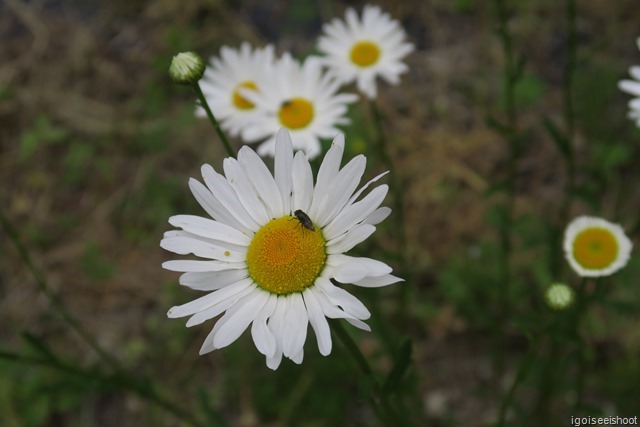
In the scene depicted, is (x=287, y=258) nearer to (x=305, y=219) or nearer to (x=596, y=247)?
(x=305, y=219)

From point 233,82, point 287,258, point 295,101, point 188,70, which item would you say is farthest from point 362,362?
point 233,82

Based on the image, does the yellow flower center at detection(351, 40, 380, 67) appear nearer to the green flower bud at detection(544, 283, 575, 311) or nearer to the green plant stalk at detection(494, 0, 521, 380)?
the green plant stalk at detection(494, 0, 521, 380)

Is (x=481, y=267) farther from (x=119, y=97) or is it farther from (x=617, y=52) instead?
(x=119, y=97)

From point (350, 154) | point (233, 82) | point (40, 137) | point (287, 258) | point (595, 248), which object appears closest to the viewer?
point (287, 258)

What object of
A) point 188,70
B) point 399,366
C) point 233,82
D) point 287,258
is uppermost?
point 233,82

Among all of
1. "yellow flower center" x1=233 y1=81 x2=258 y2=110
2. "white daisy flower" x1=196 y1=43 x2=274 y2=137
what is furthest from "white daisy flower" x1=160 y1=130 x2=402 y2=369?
"yellow flower center" x1=233 y1=81 x2=258 y2=110

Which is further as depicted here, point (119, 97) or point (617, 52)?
point (119, 97)

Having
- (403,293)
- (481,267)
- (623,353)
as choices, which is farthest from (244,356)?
(623,353)
